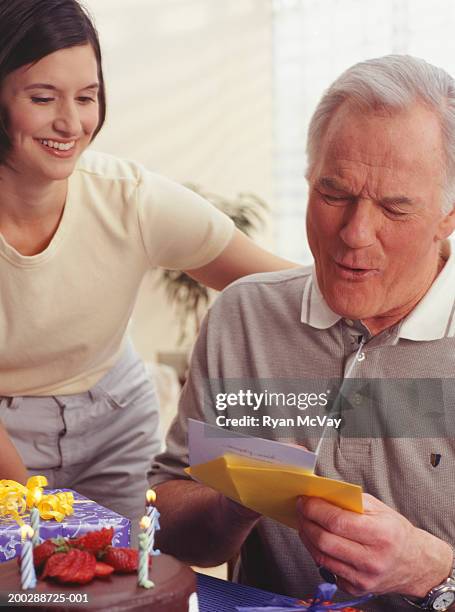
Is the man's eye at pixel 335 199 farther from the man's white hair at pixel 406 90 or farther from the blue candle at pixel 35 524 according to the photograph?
the blue candle at pixel 35 524

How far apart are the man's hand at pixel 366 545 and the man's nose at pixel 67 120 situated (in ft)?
3.20

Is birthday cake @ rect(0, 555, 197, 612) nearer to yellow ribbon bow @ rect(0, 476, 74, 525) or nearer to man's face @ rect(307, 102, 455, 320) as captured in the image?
yellow ribbon bow @ rect(0, 476, 74, 525)

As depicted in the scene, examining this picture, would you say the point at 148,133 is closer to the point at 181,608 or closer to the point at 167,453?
the point at 167,453

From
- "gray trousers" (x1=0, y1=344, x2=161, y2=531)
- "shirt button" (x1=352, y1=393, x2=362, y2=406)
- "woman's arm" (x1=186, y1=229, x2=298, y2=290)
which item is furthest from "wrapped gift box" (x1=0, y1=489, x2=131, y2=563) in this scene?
"woman's arm" (x1=186, y1=229, x2=298, y2=290)

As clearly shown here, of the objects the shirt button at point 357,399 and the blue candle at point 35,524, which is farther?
the shirt button at point 357,399

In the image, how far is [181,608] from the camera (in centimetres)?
98

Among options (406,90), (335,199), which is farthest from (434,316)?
(406,90)

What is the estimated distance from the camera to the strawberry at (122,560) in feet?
3.25

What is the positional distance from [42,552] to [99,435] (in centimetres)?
117

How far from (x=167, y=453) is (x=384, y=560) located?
0.63 meters

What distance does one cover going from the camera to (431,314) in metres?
1.56

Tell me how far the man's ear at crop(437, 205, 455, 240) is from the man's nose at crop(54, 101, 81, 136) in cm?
77

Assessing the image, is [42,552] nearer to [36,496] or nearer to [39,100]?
[36,496]

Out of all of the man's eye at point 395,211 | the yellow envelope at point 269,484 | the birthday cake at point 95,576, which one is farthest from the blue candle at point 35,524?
the man's eye at point 395,211
